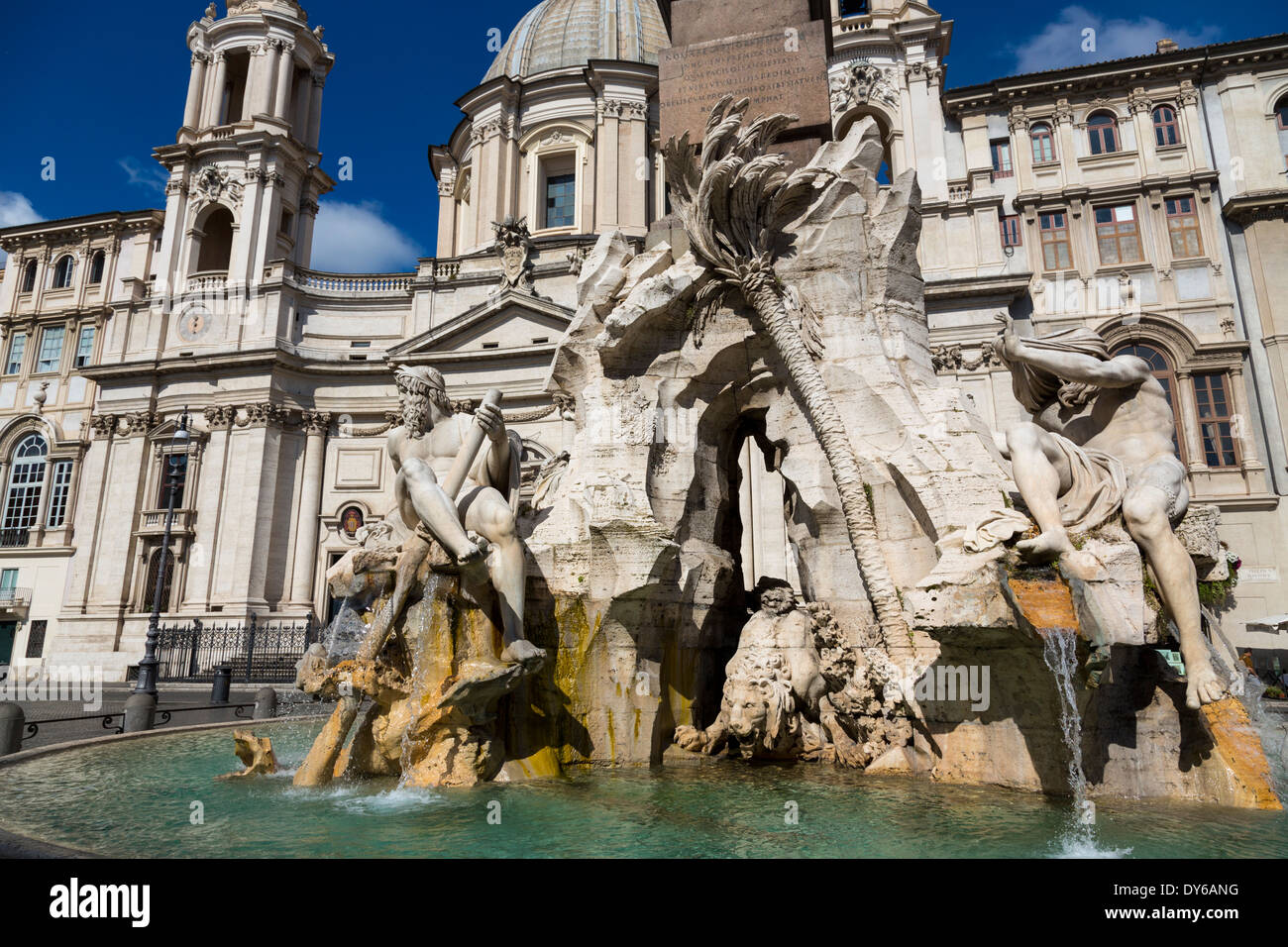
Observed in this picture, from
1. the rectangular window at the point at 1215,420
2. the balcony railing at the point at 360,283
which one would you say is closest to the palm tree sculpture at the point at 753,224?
the rectangular window at the point at 1215,420

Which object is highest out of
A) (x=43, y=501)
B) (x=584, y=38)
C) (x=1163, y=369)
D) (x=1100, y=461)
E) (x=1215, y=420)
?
(x=584, y=38)

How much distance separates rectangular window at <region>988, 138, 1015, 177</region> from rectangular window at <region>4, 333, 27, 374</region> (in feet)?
147

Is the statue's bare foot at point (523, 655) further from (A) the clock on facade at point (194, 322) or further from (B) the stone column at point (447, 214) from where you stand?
(B) the stone column at point (447, 214)

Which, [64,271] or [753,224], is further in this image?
[64,271]

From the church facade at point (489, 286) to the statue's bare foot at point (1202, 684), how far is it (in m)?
15.4

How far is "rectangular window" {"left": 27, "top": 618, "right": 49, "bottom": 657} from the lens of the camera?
111 ft

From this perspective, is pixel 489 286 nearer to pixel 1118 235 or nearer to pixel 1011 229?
pixel 1011 229

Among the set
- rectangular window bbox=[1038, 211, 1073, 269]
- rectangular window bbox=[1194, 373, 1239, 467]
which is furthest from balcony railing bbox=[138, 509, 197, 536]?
rectangular window bbox=[1194, 373, 1239, 467]

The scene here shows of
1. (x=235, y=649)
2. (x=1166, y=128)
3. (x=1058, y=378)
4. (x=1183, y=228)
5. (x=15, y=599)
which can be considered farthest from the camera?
(x=15, y=599)

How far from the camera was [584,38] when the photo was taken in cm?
4125

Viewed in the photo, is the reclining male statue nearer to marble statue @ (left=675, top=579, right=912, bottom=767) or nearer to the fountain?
the fountain

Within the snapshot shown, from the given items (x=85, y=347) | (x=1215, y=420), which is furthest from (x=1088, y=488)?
(x=85, y=347)

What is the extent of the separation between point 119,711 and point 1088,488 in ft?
51.0
